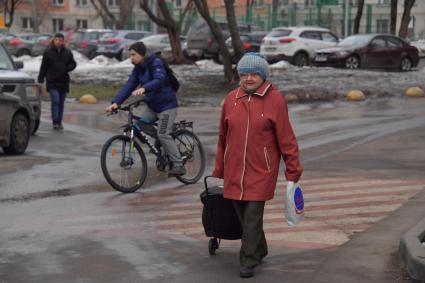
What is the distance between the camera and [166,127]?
1159 cm

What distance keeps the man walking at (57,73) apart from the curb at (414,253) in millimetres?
11916

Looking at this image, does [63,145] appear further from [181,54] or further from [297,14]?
[297,14]

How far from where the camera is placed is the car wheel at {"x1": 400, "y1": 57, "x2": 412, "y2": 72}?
118 feet

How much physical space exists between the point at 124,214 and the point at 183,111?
12749 mm

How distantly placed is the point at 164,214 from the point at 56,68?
382 inches

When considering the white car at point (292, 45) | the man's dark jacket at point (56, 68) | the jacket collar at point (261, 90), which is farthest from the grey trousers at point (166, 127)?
the white car at point (292, 45)

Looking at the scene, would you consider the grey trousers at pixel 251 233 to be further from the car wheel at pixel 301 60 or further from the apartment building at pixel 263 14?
the apartment building at pixel 263 14

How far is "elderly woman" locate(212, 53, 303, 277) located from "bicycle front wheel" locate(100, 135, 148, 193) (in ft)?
13.2

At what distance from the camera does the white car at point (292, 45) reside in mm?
38031

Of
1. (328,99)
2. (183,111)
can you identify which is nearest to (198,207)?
(183,111)

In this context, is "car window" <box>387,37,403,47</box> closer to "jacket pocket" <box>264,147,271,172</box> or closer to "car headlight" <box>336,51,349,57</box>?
"car headlight" <box>336,51,349,57</box>

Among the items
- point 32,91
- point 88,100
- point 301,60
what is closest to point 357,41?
point 301,60

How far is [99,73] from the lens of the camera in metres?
35.5

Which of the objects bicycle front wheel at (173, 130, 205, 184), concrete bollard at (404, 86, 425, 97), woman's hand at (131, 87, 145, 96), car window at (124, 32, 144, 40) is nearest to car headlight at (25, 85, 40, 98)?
bicycle front wheel at (173, 130, 205, 184)
